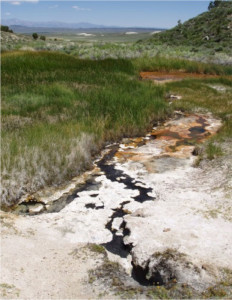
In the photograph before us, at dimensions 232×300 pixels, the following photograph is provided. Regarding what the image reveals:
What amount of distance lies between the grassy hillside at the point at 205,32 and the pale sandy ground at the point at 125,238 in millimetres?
29515

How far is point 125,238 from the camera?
4.19 metres

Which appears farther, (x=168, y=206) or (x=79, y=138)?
(x=79, y=138)

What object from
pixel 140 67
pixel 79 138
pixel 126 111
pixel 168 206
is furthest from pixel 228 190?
pixel 140 67

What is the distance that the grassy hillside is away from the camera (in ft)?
114

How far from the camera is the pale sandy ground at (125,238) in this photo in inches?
127

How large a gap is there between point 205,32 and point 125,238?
39561mm

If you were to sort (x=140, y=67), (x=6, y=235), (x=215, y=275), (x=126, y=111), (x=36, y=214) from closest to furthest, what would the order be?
1. (x=215, y=275)
2. (x=6, y=235)
3. (x=36, y=214)
4. (x=126, y=111)
5. (x=140, y=67)

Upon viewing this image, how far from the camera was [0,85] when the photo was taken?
11.9 m

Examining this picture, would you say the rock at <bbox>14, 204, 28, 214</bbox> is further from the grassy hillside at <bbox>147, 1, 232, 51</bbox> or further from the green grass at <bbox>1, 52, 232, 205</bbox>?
the grassy hillside at <bbox>147, 1, 232, 51</bbox>

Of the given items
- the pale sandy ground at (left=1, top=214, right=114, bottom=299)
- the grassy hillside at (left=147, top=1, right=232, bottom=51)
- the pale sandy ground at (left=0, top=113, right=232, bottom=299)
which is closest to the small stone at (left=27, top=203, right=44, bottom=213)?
the pale sandy ground at (left=0, top=113, right=232, bottom=299)

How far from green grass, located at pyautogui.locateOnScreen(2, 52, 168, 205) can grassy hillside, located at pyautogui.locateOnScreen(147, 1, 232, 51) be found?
21.6 m

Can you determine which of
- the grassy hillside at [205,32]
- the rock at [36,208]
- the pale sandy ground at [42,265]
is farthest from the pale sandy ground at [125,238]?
the grassy hillside at [205,32]

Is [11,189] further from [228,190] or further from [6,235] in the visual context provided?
[228,190]

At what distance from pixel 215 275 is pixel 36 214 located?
8.75 feet
